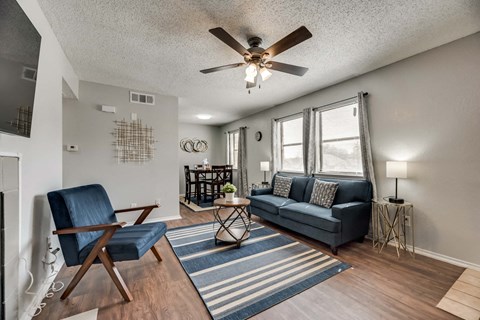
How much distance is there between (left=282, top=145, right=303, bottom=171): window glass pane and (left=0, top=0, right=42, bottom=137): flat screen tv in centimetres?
417

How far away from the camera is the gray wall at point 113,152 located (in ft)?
11.0

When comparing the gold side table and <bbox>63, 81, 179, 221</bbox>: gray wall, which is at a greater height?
<bbox>63, 81, 179, 221</bbox>: gray wall

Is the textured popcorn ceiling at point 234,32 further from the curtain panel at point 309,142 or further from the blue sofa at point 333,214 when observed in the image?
the blue sofa at point 333,214

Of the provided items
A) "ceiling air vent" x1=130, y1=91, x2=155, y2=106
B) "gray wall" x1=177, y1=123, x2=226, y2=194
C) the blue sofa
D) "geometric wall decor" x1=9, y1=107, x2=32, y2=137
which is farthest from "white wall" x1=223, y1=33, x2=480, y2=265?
"gray wall" x1=177, y1=123, x2=226, y2=194

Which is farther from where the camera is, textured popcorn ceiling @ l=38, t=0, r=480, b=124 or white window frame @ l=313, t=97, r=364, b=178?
white window frame @ l=313, t=97, r=364, b=178

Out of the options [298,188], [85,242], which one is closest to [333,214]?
[298,188]

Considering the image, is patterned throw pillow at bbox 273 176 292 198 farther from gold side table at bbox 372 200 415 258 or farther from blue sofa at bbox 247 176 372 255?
gold side table at bbox 372 200 415 258

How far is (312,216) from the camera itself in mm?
2775

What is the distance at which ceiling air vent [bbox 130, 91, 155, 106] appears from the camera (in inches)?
148

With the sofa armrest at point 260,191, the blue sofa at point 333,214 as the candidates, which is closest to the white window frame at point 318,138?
the blue sofa at point 333,214

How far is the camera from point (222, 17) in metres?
1.91

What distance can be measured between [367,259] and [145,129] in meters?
4.01

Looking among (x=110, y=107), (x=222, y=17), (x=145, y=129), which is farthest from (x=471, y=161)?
(x=110, y=107)

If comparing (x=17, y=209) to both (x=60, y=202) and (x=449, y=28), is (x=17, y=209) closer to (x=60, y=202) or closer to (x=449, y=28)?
(x=60, y=202)
